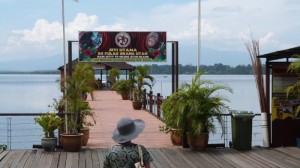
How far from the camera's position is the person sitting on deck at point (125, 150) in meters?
5.36

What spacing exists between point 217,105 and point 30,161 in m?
4.59

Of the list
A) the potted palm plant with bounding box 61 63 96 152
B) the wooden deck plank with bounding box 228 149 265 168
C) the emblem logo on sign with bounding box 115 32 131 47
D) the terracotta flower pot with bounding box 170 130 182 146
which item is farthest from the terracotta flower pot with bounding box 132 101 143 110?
the wooden deck plank with bounding box 228 149 265 168

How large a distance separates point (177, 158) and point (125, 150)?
7036mm

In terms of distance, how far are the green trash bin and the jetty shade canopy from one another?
153 cm

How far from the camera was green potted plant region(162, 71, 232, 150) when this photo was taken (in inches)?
516

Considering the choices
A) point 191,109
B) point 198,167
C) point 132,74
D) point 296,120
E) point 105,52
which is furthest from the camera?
point 132,74

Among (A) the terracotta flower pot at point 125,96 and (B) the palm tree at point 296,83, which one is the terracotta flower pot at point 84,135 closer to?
(B) the palm tree at point 296,83

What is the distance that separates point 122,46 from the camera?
1617 centimetres

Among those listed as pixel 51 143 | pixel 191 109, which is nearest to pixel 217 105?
pixel 191 109

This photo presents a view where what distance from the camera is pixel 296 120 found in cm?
1394

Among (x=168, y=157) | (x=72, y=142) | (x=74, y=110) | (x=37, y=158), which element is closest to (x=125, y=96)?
(x=74, y=110)

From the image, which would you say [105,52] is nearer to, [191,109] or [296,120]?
[191,109]

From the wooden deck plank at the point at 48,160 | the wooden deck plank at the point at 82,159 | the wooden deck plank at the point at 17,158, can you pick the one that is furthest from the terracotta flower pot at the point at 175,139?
the wooden deck plank at the point at 17,158

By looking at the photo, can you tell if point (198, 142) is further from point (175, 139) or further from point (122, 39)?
point (122, 39)
